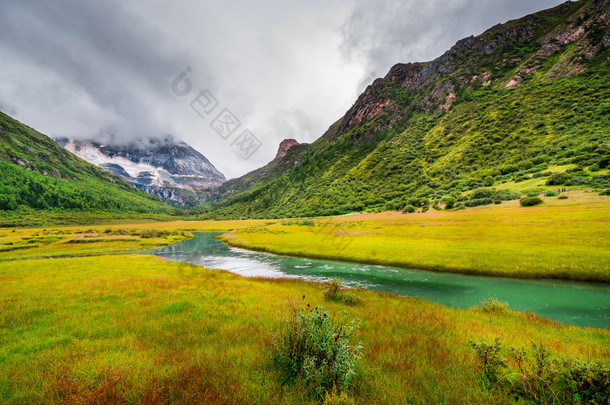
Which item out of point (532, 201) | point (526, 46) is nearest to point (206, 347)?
point (532, 201)

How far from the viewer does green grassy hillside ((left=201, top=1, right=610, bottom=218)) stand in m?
71.3

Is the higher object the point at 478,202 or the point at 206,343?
the point at 478,202

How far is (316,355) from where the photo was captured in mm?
4855

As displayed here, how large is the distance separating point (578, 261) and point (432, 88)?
222931mm

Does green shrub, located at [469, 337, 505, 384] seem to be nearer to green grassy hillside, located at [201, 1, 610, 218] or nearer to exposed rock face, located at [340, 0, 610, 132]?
green grassy hillside, located at [201, 1, 610, 218]

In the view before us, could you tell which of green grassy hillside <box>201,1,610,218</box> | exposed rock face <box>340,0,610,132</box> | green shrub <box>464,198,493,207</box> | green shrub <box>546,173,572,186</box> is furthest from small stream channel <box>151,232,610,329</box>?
exposed rock face <box>340,0,610,132</box>

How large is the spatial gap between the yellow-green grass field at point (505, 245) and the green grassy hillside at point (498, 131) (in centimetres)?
2189

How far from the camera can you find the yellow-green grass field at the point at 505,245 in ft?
64.4

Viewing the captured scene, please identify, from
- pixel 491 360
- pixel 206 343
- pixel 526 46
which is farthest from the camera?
pixel 526 46

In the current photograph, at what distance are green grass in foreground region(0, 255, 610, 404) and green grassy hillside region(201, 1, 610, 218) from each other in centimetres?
6357

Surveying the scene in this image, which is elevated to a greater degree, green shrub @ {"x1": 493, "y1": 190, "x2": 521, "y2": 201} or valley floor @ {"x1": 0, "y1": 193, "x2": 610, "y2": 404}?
green shrub @ {"x1": 493, "y1": 190, "x2": 521, "y2": 201}

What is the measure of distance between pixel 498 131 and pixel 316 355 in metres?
148

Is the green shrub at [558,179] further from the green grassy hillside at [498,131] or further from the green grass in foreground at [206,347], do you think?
the green grass in foreground at [206,347]

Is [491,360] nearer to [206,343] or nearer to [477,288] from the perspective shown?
[206,343]
